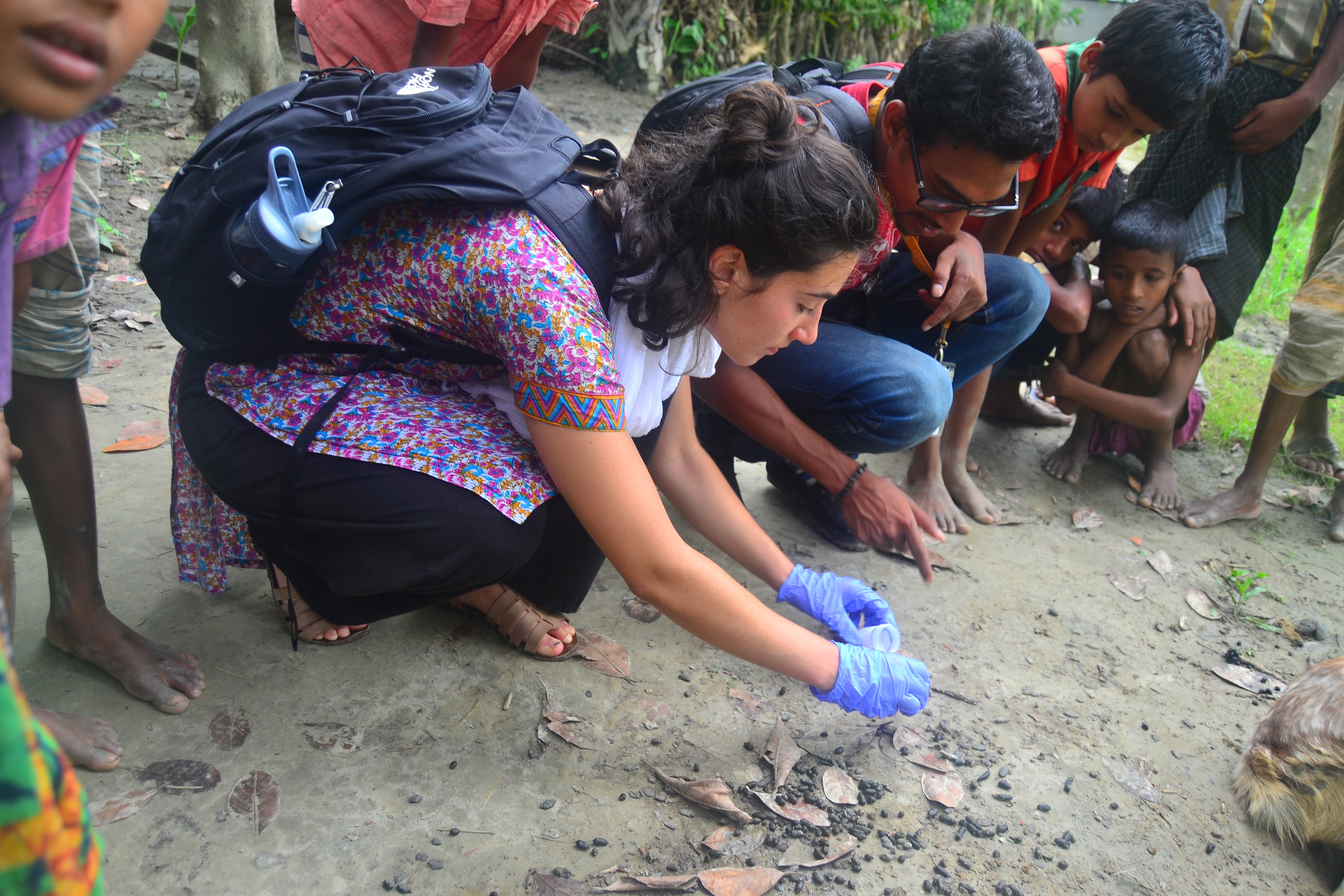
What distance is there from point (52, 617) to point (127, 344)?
1.77 meters

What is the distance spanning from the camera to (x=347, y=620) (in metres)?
1.93

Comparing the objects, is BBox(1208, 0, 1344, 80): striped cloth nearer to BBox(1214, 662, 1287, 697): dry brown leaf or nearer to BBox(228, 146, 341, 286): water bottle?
BBox(1214, 662, 1287, 697): dry brown leaf

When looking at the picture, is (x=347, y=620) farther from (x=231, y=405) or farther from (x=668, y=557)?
(x=668, y=557)

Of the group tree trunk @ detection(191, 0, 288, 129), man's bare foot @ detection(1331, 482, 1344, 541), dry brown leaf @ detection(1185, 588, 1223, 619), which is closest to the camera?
dry brown leaf @ detection(1185, 588, 1223, 619)

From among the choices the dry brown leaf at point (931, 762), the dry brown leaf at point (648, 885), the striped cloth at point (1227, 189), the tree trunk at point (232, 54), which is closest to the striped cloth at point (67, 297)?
the dry brown leaf at point (648, 885)

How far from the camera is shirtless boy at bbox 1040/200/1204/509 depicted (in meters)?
3.18

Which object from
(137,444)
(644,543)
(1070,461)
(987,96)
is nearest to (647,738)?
(644,543)

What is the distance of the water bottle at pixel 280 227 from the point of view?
1.44 m

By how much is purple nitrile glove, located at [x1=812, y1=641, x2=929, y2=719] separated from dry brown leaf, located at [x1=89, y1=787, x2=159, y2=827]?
134 cm

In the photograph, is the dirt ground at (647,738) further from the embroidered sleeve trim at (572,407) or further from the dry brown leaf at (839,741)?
the embroidered sleeve trim at (572,407)

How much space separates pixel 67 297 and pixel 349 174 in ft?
2.17

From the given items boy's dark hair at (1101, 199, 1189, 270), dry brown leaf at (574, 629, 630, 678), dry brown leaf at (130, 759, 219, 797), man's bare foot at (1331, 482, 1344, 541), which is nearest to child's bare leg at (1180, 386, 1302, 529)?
man's bare foot at (1331, 482, 1344, 541)

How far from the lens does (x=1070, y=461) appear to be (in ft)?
11.5

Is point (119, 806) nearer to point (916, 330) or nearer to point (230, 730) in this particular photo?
point (230, 730)
